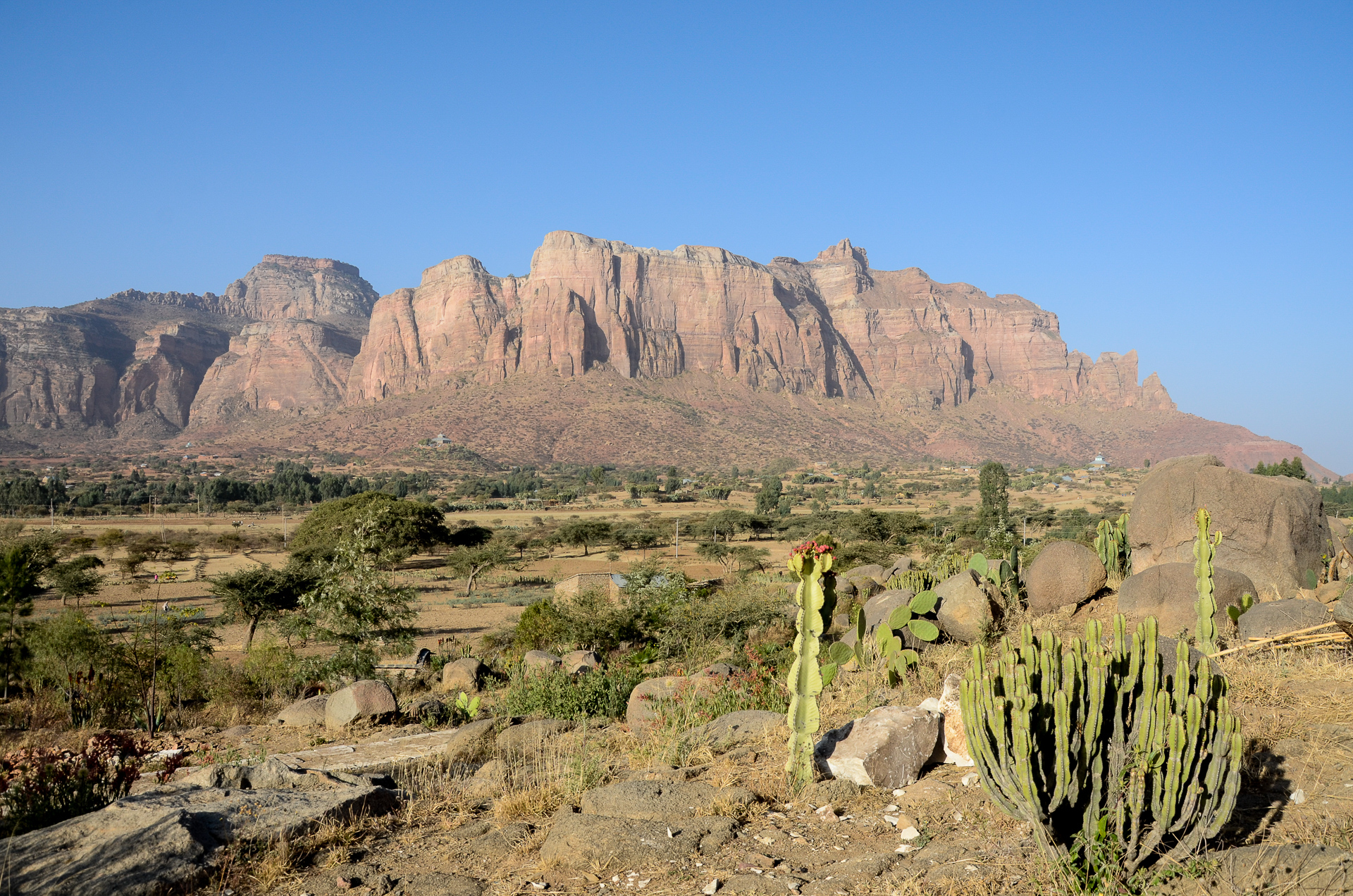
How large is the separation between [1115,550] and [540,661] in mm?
10180

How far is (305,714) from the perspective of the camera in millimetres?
11219

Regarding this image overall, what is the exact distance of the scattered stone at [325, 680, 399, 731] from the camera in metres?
10.6

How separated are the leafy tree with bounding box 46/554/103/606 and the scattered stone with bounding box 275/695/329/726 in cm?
2230

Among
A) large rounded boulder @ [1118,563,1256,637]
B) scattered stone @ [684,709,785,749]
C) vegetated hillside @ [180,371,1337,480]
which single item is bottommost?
scattered stone @ [684,709,785,749]

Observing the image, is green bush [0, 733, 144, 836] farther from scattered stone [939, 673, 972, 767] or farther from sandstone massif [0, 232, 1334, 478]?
sandstone massif [0, 232, 1334, 478]

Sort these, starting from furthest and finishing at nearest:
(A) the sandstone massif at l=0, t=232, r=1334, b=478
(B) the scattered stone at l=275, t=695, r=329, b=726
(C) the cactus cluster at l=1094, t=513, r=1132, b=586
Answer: (A) the sandstone massif at l=0, t=232, r=1334, b=478 → (C) the cactus cluster at l=1094, t=513, r=1132, b=586 → (B) the scattered stone at l=275, t=695, r=329, b=726

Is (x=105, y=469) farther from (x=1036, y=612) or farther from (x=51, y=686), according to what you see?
(x=1036, y=612)

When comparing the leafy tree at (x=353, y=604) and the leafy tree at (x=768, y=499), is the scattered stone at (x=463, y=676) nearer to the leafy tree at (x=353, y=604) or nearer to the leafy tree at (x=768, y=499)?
the leafy tree at (x=353, y=604)

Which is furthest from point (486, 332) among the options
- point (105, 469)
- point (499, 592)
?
point (499, 592)

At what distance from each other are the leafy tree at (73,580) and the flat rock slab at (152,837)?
28677 mm

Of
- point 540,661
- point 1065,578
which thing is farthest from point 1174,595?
point 540,661

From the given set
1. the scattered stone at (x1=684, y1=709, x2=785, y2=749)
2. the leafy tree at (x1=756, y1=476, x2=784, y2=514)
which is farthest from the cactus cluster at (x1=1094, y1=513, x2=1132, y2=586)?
the leafy tree at (x1=756, y1=476, x2=784, y2=514)

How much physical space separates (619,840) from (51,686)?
43.2 ft

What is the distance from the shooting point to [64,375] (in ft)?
487
